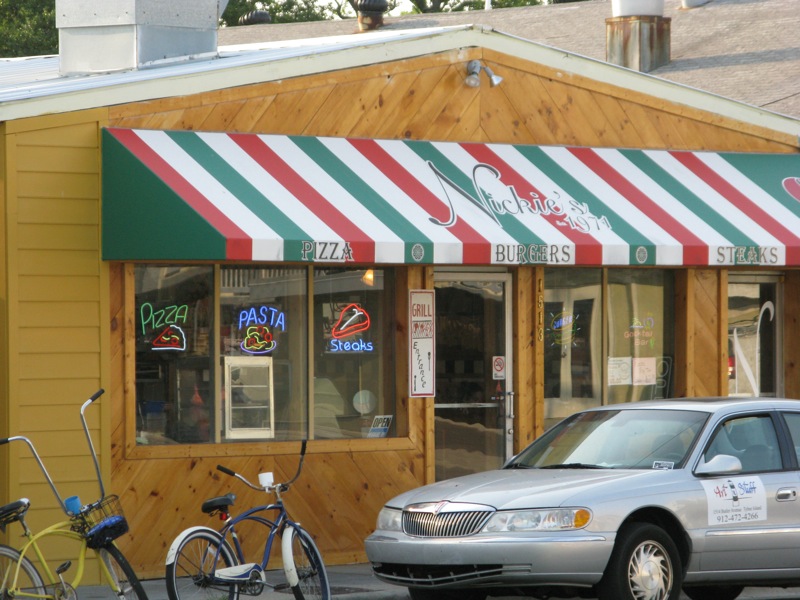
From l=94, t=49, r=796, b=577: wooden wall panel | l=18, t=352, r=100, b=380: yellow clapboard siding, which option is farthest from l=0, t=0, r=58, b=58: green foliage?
l=18, t=352, r=100, b=380: yellow clapboard siding

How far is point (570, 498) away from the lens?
910cm

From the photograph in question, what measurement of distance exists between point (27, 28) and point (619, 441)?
32.0 meters

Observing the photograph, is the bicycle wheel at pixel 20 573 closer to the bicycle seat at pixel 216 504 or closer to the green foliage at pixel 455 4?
the bicycle seat at pixel 216 504

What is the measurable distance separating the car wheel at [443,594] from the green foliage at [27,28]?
3128 centimetres

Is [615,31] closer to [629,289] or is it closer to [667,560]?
[629,289]

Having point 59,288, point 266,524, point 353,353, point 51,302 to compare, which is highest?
point 59,288

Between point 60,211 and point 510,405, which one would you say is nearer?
point 60,211

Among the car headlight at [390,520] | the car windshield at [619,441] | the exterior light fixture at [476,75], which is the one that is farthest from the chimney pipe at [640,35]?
the car headlight at [390,520]

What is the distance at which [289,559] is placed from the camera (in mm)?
9516

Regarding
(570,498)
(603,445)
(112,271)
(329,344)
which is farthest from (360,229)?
(570,498)

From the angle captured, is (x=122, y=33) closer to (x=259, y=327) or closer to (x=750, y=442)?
(x=259, y=327)

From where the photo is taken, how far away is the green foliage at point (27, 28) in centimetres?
3831

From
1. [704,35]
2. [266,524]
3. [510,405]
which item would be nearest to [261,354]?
[510,405]

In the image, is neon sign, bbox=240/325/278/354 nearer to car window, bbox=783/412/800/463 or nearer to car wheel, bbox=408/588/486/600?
car wheel, bbox=408/588/486/600
